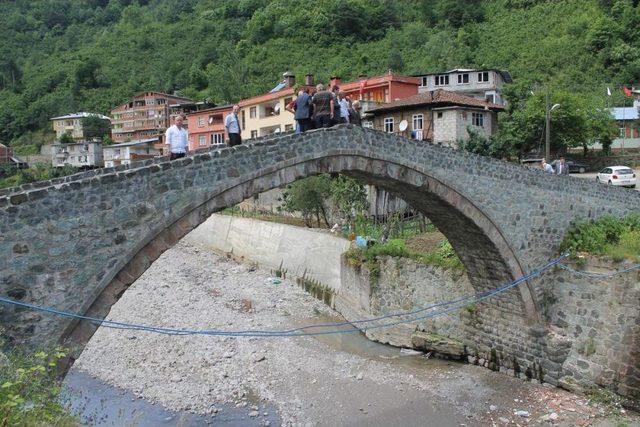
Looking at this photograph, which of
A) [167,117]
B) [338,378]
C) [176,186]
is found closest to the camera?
[176,186]

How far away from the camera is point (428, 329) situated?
14.9 m

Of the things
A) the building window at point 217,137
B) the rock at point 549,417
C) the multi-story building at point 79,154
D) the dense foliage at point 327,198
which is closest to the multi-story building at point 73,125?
the multi-story building at point 79,154

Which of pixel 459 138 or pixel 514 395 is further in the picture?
pixel 459 138

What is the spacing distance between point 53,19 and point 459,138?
9398cm

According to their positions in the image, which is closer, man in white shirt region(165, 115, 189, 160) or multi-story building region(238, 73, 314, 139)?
man in white shirt region(165, 115, 189, 160)

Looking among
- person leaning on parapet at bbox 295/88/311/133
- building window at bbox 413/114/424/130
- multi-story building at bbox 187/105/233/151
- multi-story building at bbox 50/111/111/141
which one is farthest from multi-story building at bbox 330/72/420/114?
multi-story building at bbox 50/111/111/141

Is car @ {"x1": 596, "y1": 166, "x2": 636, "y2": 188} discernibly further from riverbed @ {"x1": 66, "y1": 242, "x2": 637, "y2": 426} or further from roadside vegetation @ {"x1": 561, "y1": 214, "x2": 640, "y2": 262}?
riverbed @ {"x1": 66, "y1": 242, "x2": 637, "y2": 426}

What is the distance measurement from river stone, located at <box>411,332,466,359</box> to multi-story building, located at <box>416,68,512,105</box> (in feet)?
88.8

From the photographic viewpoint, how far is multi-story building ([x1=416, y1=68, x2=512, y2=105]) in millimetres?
38250

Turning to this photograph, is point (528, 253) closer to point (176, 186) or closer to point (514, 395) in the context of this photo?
point (514, 395)

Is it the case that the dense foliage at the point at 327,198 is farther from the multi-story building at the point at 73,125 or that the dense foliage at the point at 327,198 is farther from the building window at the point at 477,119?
the multi-story building at the point at 73,125

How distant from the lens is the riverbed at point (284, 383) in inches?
Answer: 440

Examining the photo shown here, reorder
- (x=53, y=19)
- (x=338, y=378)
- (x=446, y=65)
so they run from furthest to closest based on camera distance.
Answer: (x=53, y=19)
(x=446, y=65)
(x=338, y=378)

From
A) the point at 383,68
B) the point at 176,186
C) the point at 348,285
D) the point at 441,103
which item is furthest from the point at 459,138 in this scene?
the point at 383,68
